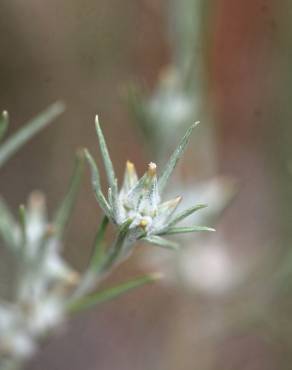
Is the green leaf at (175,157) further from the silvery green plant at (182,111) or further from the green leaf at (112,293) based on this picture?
the silvery green plant at (182,111)

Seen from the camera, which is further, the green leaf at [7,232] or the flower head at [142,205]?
the green leaf at [7,232]

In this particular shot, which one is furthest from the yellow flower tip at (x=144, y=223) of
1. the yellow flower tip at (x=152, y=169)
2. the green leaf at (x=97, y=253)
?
the green leaf at (x=97, y=253)

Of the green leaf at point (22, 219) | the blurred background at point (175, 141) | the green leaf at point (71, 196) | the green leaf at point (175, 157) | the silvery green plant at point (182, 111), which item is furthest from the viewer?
the blurred background at point (175, 141)

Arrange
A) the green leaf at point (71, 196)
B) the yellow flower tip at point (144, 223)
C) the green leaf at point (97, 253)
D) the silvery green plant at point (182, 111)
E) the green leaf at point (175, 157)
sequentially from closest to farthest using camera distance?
the green leaf at point (175, 157) → the yellow flower tip at point (144, 223) → the green leaf at point (97, 253) → the green leaf at point (71, 196) → the silvery green plant at point (182, 111)

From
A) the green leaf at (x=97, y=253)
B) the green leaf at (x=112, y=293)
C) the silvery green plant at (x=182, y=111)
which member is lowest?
the green leaf at (x=112, y=293)

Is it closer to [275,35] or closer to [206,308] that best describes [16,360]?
[206,308]

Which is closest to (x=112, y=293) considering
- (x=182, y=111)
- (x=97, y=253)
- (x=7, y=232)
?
(x=97, y=253)

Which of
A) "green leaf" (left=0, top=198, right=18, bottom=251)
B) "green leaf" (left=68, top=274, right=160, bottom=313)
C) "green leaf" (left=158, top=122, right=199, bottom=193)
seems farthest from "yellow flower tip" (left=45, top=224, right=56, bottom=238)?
"green leaf" (left=158, top=122, right=199, bottom=193)

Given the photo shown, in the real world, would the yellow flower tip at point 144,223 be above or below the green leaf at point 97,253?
below
